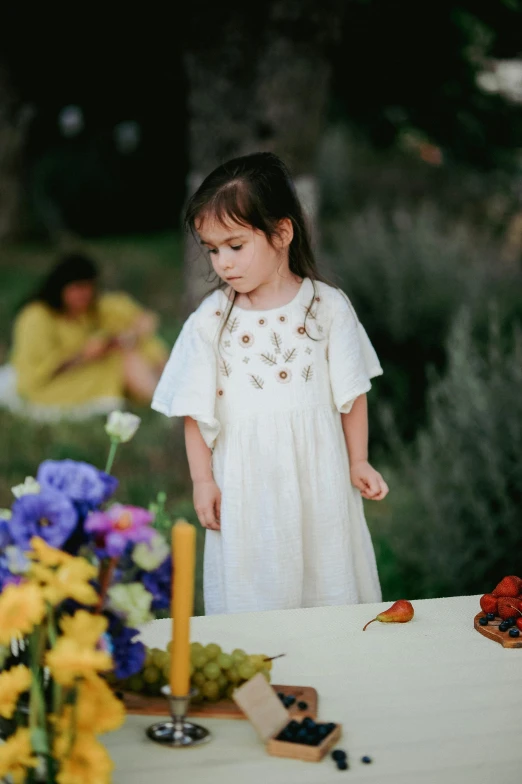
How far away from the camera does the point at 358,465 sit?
2.61 meters

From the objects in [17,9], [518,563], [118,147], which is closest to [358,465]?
[518,563]

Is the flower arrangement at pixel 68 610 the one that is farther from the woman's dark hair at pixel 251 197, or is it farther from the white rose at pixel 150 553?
the woman's dark hair at pixel 251 197

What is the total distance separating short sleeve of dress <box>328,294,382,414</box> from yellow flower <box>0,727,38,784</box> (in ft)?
4.46

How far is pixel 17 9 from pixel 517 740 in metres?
4.33

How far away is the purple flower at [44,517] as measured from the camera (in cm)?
134

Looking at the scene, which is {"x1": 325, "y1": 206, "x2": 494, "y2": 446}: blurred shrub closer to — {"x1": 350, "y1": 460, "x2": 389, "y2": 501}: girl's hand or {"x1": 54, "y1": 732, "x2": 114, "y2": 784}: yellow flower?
{"x1": 350, "y1": 460, "x2": 389, "y2": 501}: girl's hand

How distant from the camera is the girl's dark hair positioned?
6766 millimetres

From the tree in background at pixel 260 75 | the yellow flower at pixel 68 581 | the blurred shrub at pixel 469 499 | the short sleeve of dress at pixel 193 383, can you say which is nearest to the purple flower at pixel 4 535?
the yellow flower at pixel 68 581

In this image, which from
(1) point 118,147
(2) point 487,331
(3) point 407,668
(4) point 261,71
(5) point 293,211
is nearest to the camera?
(3) point 407,668

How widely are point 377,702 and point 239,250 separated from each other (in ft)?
3.57

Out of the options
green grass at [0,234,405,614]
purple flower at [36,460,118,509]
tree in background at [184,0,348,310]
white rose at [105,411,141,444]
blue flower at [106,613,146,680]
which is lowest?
green grass at [0,234,405,614]

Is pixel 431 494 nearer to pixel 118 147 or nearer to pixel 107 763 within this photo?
pixel 107 763

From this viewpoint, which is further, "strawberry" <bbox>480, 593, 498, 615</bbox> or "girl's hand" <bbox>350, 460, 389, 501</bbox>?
"girl's hand" <bbox>350, 460, 389, 501</bbox>

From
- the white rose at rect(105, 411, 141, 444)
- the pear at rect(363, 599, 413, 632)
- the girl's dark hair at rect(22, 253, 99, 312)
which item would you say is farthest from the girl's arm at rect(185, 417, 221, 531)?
the girl's dark hair at rect(22, 253, 99, 312)
